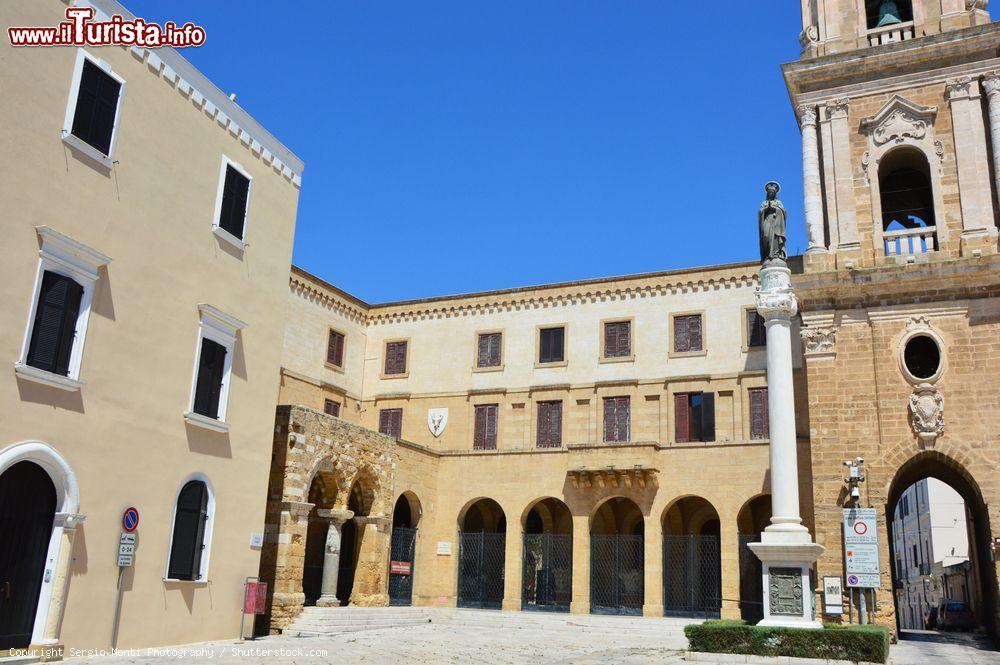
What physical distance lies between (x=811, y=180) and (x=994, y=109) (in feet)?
16.3

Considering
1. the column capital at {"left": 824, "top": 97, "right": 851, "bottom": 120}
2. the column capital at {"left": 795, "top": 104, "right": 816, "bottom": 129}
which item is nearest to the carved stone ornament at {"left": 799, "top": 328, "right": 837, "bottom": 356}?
the column capital at {"left": 795, "top": 104, "right": 816, "bottom": 129}

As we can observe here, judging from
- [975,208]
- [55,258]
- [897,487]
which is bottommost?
[897,487]

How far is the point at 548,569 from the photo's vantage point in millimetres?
31719

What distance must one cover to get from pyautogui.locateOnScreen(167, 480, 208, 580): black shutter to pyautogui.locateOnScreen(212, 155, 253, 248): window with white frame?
529cm

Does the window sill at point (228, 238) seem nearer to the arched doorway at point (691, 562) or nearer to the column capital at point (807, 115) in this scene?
the column capital at point (807, 115)

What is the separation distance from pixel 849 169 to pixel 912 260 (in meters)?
3.35

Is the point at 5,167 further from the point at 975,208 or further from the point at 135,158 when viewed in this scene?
the point at 975,208

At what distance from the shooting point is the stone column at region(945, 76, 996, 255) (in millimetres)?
23469

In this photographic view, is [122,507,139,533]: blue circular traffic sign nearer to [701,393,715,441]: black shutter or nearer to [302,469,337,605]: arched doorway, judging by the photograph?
[302,469,337,605]: arched doorway

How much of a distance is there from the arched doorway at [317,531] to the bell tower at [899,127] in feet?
48.8

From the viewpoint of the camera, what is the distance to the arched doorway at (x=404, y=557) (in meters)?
28.5

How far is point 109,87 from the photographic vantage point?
15.7 metres

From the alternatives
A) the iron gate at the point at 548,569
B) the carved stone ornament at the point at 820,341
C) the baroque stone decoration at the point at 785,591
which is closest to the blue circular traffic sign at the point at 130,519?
the baroque stone decoration at the point at 785,591

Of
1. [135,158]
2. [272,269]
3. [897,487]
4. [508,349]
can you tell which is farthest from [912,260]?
→ [135,158]
